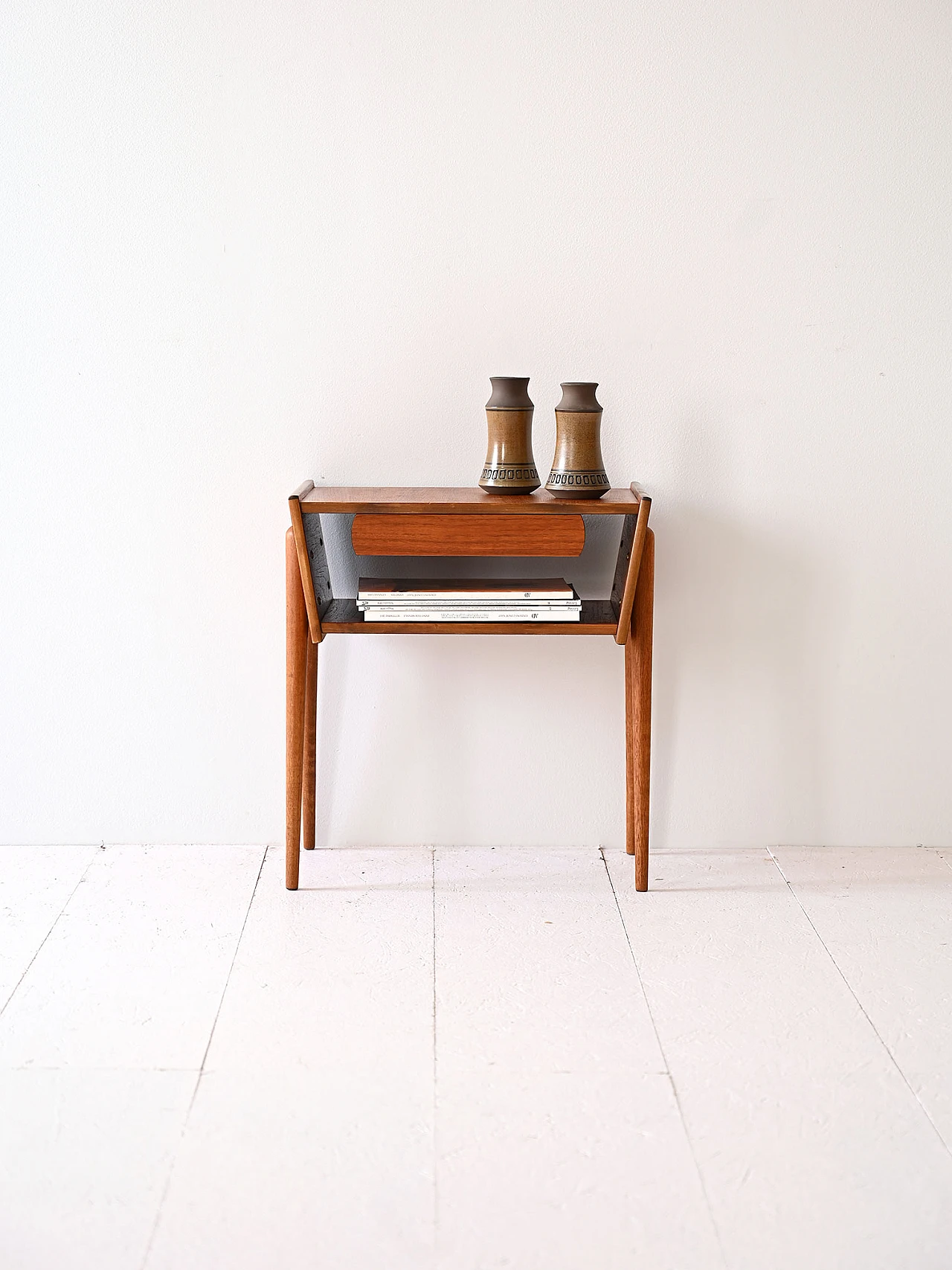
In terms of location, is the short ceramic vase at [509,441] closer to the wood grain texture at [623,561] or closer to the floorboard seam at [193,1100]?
the wood grain texture at [623,561]

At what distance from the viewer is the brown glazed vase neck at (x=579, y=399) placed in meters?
2.38

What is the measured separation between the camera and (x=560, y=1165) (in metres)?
1.67

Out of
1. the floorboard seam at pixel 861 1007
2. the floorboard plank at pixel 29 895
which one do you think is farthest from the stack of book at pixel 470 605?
the floorboard plank at pixel 29 895

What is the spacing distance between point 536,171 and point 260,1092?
1.90 meters

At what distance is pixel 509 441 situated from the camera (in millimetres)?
2402

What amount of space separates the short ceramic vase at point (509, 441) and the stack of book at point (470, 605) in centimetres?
22

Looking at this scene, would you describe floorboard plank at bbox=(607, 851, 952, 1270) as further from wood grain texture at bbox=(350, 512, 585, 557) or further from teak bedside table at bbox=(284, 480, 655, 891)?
wood grain texture at bbox=(350, 512, 585, 557)

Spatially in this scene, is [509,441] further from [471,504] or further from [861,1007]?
[861,1007]

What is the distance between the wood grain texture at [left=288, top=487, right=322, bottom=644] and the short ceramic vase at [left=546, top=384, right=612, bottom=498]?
52 cm

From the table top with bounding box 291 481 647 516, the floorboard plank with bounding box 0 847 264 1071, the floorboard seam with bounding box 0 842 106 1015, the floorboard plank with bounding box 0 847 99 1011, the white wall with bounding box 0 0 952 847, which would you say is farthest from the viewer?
the white wall with bounding box 0 0 952 847

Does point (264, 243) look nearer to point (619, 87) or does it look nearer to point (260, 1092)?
point (619, 87)

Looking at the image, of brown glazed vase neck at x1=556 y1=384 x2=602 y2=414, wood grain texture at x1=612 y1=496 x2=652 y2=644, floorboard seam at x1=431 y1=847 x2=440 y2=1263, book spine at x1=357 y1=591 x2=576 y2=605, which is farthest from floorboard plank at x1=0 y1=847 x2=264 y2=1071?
brown glazed vase neck at x1=556 y1=384 x2=602 y2=414

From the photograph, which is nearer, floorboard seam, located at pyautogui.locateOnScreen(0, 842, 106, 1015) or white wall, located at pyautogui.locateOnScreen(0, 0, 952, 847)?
floorboard seam, located at pyautogui.locateOnScreen(0, 842, 106, 1015)

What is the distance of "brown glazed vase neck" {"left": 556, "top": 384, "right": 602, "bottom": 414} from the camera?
93.7 inches
